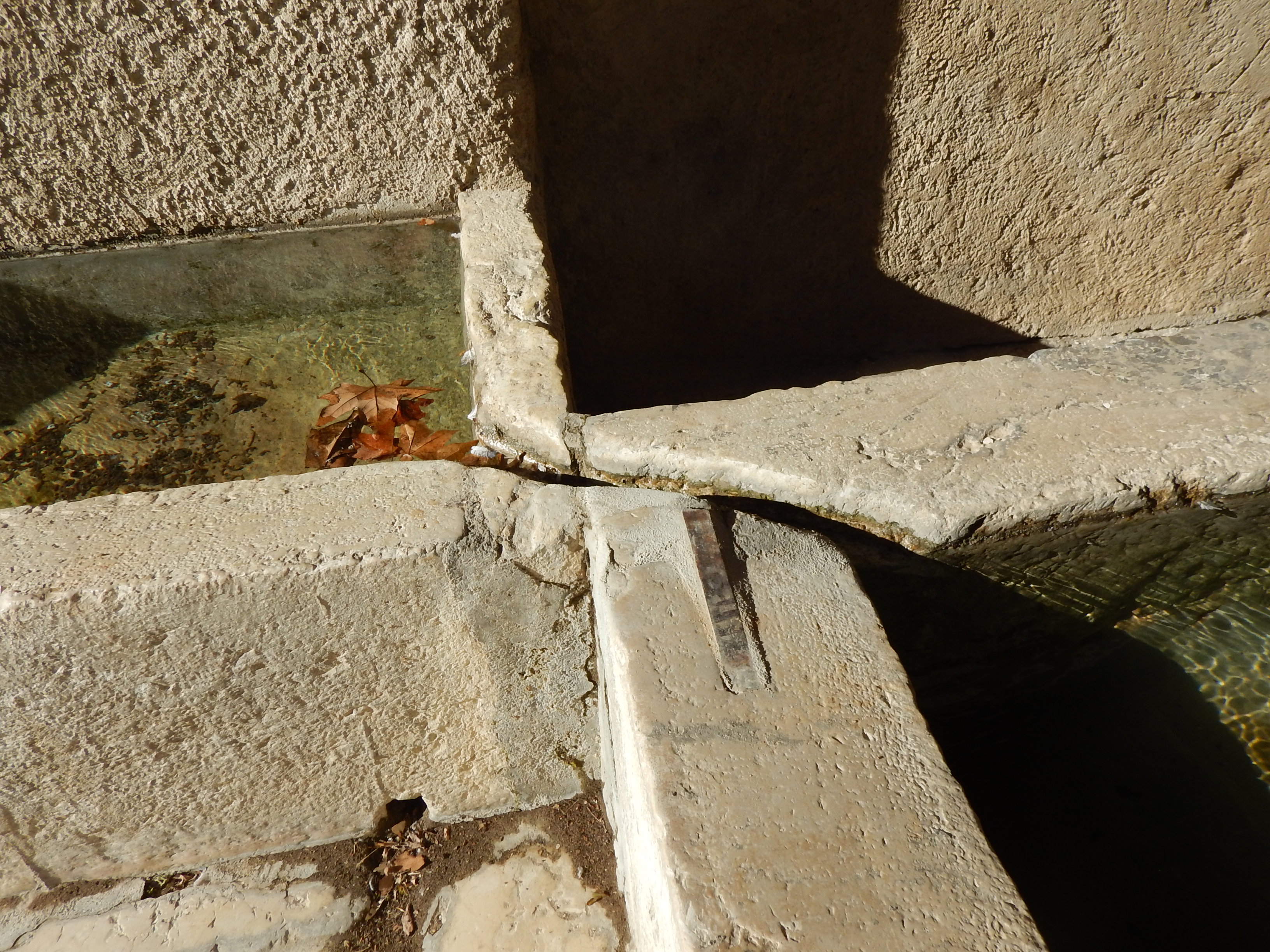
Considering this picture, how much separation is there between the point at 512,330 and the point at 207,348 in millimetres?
970

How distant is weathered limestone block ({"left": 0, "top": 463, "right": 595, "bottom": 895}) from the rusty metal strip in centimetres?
23

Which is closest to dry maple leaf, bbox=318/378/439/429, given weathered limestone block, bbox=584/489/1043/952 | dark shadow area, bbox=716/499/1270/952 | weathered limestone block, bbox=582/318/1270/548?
weathered limestone block, bbox=582/318/1270/548

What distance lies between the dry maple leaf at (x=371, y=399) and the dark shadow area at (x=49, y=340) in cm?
68

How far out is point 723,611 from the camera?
1.32 meters

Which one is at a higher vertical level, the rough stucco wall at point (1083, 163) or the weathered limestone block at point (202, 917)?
the rough stucco wall at point (1083, 163)

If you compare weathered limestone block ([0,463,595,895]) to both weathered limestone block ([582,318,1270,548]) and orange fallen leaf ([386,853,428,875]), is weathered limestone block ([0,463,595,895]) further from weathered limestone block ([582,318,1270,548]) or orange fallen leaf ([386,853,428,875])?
weathered limestone block ([582,318,1270,548])

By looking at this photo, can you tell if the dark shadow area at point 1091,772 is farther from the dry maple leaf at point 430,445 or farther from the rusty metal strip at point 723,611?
the dry maple leaf at point 430,445

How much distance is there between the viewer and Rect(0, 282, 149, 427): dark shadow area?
81.5 inches

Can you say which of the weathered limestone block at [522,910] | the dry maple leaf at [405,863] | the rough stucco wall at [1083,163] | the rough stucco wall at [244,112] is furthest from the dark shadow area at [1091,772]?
the rough stucco wall at [244,112]

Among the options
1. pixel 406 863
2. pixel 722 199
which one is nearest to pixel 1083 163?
pixel 722 199

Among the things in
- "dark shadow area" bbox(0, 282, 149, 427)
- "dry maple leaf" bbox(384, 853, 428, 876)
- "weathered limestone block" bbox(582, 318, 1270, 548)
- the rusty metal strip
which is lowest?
"dry maple leaf" bbox(384, 853, 428, 876)

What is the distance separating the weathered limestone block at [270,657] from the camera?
1.30 meters

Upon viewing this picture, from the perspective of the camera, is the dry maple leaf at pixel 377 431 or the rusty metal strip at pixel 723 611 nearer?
the rusty metal strip at pixel 723 611

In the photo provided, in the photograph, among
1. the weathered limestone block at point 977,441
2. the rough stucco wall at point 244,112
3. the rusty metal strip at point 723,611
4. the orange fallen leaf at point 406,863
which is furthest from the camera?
the rough stucco wall at point 244,112
